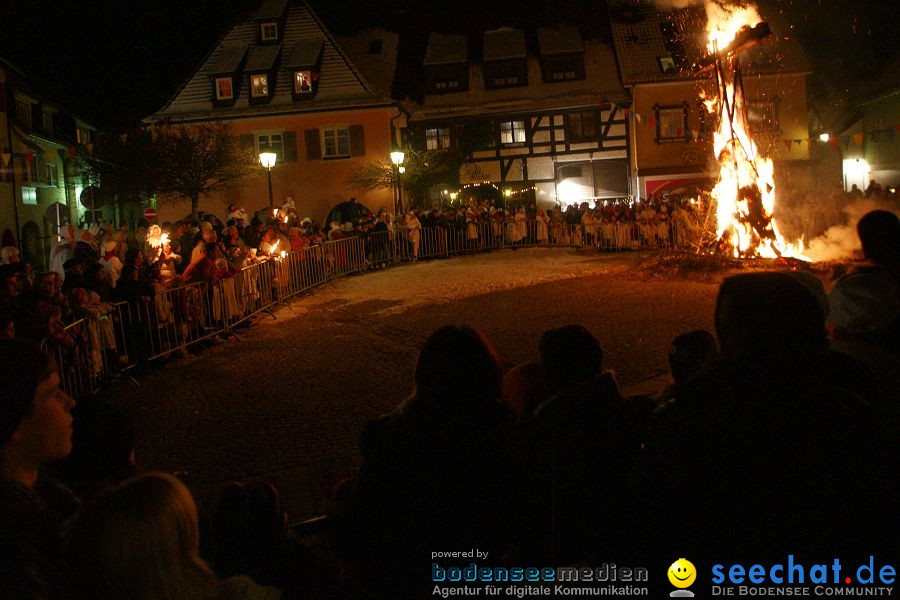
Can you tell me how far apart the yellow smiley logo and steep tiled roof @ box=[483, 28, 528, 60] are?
38087 mm

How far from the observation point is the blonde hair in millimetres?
2049

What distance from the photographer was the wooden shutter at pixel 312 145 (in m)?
35.4

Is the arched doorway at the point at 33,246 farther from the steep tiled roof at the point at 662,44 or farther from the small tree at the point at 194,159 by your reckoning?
the steep tiled roof at the point at 662,44

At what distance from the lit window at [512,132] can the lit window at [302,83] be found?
9454 millimetres

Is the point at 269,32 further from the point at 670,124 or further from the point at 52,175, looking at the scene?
the point at 670,124

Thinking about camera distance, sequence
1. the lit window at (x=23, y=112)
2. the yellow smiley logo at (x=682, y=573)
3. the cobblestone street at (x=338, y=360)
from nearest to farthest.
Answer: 1. the yellow smiley logo at (x=682, y=573)
2. the cobblestone street at (x=338, y=360)
3. the lit window at (x=23, y=112)

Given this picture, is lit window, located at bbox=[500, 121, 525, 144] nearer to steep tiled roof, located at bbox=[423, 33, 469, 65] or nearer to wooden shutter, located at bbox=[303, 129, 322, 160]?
steep tiled roof, located at bbox=[423, 33, 469, 65]

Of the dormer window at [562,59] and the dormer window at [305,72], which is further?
the dormer window at [562,59]

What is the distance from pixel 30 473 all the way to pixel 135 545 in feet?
1.79

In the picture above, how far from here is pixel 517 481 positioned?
272 cm

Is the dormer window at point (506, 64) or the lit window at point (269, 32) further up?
the lit window at point (269, 32)

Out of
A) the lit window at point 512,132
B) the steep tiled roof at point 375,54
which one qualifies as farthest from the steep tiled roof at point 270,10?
the lit window at point 512,132

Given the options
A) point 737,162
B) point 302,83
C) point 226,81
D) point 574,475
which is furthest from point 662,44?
point 574,475

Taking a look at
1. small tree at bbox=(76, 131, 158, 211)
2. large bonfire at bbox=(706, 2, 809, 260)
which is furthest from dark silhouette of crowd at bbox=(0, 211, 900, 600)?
small tree at bbox=(76, 131, 158, 211)
